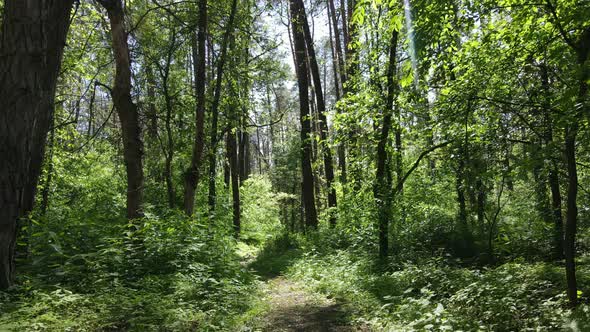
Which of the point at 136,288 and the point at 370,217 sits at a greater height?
the point at 370,217

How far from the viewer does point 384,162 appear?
8.96 m

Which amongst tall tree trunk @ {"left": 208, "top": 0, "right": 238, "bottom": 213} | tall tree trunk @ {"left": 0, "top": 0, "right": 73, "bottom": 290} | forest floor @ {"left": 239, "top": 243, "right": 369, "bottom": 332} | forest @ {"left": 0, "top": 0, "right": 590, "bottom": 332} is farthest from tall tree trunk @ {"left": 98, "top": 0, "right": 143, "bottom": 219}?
forest floor @ {"left": 239, "top": 243, "right": 369, "bottom": 332}

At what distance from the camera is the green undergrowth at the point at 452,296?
4.18 metres

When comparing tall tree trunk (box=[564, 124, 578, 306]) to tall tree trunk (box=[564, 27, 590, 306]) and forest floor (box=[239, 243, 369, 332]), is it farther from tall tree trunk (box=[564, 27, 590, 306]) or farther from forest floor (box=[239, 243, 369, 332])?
forest floor (box=[239, 243, 369, 332])

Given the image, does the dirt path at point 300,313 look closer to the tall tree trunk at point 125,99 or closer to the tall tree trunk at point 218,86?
the tall tree trunk at point 125,99

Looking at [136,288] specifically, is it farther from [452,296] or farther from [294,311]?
[452,296]

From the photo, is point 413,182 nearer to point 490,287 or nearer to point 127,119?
point 490,287

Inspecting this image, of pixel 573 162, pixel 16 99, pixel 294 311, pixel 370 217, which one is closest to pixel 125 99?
pixel 16 99

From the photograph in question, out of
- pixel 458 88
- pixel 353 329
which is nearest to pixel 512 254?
pixel 458 88

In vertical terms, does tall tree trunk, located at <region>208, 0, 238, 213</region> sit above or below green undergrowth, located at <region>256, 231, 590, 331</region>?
above

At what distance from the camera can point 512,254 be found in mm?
8016

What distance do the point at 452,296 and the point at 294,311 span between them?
2422mm

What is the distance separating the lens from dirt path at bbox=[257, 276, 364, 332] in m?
5.15

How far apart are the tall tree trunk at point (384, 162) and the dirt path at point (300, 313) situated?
7.77ft
